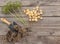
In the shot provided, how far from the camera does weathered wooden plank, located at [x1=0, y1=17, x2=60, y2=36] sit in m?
2.19

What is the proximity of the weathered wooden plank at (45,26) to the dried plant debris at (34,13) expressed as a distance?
4 cm

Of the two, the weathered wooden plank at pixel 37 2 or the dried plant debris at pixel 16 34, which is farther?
the weathered wooden plank at pixel 37 2

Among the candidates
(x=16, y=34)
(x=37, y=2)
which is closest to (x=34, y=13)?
(x=37, y=2)

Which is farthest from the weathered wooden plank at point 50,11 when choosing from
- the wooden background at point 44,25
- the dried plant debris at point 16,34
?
the dried plant debris at point 16,34

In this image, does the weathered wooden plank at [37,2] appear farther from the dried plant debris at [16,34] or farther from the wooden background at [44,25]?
the dried plant debris at [16,34]

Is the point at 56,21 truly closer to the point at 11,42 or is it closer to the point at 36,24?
the point at 36,24

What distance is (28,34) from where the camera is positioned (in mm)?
2174

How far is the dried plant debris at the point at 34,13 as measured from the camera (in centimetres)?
220

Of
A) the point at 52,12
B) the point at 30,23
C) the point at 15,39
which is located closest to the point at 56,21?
the point at 52,12

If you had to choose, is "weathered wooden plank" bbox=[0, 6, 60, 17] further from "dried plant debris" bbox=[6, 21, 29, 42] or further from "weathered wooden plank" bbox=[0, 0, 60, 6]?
"dried plant debris" bbox=[6, 21, 29, 42]

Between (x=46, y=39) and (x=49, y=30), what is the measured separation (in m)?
0.08

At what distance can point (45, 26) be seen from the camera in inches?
86.8

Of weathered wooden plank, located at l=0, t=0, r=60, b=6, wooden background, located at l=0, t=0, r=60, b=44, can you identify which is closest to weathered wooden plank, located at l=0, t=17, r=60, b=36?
wooden background, located at l=0, t=0, r=60, b=44

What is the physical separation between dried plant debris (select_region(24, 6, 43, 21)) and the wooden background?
4cm
